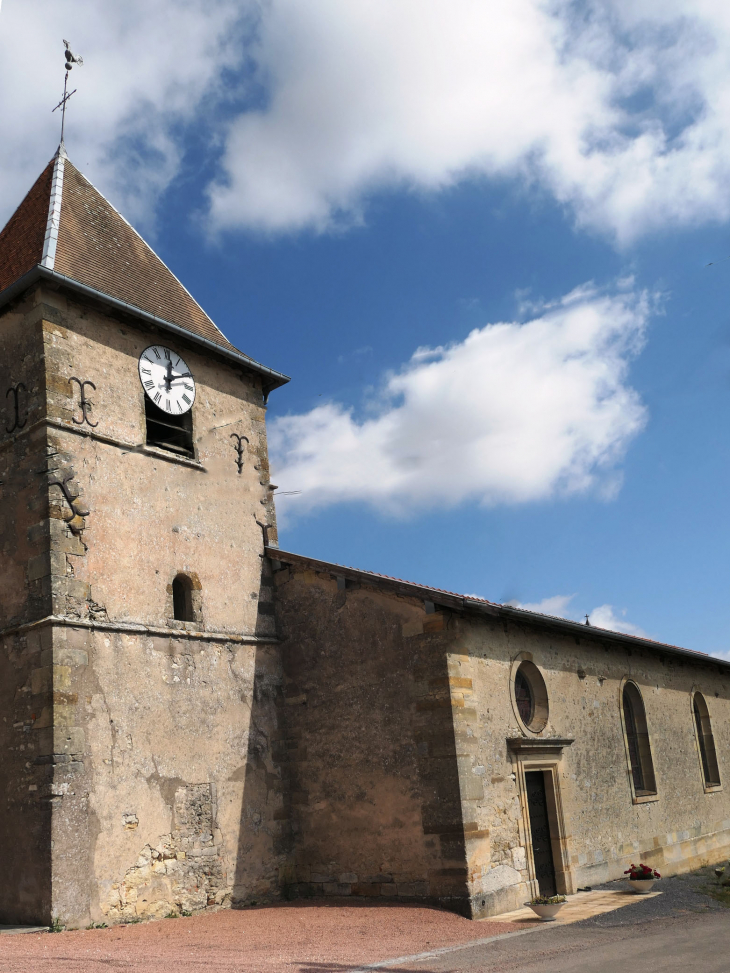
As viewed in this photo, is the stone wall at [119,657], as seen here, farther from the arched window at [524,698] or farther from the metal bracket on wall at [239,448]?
the arched window at [524,698]

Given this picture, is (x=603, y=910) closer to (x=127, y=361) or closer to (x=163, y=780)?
(x=163, y=780)

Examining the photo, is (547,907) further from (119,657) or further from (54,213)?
(54,213)

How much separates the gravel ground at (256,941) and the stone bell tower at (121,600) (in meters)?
0.71

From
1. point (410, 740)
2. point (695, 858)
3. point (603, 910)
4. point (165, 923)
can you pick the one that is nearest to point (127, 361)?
point (410, 740)

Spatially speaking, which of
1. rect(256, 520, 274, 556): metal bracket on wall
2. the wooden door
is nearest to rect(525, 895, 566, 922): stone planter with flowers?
the wooden door

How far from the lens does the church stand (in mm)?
9508

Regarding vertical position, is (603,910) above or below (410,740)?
below

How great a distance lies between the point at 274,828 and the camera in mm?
11367

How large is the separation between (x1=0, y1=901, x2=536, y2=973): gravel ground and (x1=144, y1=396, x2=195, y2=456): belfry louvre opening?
6255 millimetres

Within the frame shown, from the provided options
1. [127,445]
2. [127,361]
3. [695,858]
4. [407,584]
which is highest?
[127,361]

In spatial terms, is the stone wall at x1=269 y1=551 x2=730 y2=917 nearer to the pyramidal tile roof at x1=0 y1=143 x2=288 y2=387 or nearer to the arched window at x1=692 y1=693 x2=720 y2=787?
the arched window at x1=692 y1=693 x2=720 y2=787

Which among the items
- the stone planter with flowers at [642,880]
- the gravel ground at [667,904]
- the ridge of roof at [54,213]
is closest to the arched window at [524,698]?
the stone planter with flowers at [642,880]

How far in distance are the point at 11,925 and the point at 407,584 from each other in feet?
19.3

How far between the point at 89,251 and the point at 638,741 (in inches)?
483
